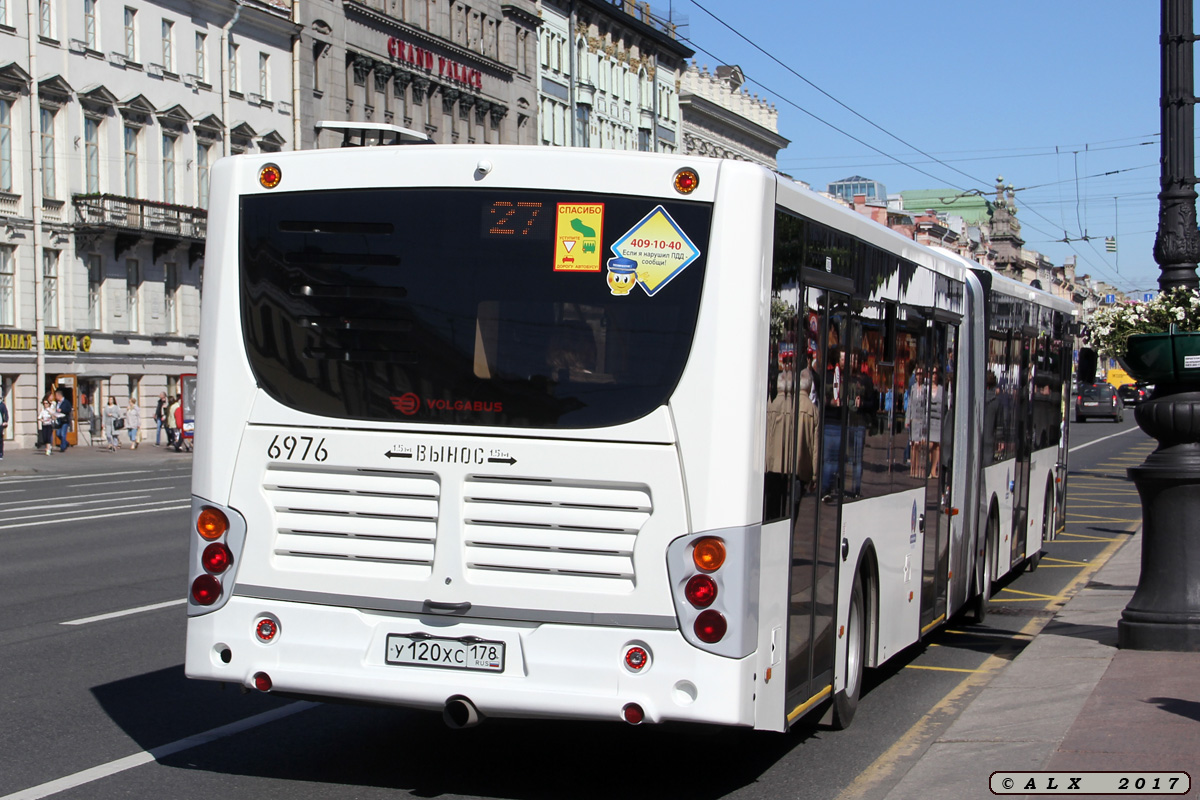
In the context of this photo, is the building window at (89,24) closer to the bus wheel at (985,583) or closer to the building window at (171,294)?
the building window at (171,294)

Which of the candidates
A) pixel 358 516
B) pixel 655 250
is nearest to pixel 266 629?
pixel 358 516

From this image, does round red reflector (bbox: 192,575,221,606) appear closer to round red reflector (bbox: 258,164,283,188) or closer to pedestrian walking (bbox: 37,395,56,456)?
round red reflector (bbox: 258,164,283,188)

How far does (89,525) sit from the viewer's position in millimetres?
19156

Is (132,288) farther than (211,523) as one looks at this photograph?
Yes

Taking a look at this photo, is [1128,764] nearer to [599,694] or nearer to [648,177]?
[599,694]

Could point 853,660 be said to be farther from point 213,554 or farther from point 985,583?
point 985,583

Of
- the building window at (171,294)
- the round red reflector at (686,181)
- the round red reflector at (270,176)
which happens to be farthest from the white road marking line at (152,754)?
the building window at (171,294)

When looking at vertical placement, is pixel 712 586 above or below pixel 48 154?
below

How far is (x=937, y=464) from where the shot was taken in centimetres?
1048

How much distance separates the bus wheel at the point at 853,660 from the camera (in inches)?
316

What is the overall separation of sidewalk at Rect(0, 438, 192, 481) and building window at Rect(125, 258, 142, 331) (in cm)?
362

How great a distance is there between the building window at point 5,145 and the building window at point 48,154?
1269 millimetres

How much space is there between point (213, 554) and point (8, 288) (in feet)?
129

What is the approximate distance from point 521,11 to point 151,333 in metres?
32.2
